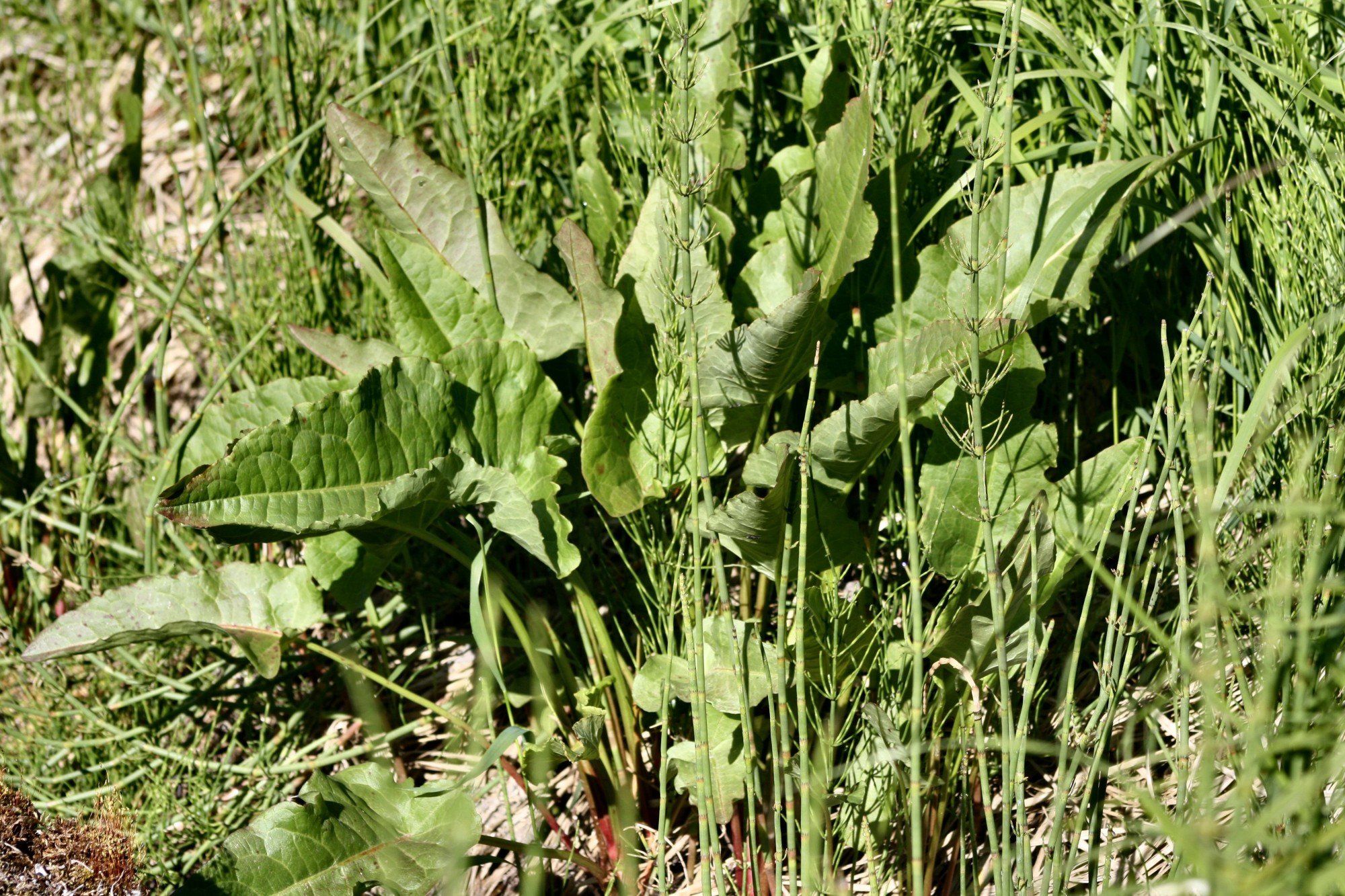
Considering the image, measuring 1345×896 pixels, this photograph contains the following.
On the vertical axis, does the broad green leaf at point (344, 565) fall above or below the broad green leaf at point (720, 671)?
above

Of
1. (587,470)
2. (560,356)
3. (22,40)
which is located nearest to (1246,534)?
(587,470)

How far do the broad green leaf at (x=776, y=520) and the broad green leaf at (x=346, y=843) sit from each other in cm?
38

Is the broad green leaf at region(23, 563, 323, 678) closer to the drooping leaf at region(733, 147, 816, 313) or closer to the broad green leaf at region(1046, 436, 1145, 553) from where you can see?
the drooping leaf at region(733, 147, 816, 313)

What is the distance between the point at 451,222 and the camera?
1.40m

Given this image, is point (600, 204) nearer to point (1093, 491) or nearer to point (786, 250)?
point (786, 250)

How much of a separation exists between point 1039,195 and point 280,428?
85 centimetres

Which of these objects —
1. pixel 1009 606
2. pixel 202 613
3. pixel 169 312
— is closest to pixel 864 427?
pixel 1009 606

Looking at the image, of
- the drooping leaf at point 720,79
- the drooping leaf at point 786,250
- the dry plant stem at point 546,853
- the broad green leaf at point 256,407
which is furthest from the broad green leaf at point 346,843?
the drooping leaf at point 720,79

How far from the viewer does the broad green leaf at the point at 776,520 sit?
105 cm

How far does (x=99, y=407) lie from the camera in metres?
1.89

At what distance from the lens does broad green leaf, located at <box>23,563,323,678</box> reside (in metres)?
1.27

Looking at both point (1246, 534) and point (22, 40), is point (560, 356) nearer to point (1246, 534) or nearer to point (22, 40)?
point (1246, 534)

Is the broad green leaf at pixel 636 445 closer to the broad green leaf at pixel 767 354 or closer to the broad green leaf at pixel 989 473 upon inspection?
the broad green leaf at pixel 767 354

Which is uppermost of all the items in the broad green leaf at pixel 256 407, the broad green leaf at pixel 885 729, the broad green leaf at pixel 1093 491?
the broad green leaf at pixel 256 407
